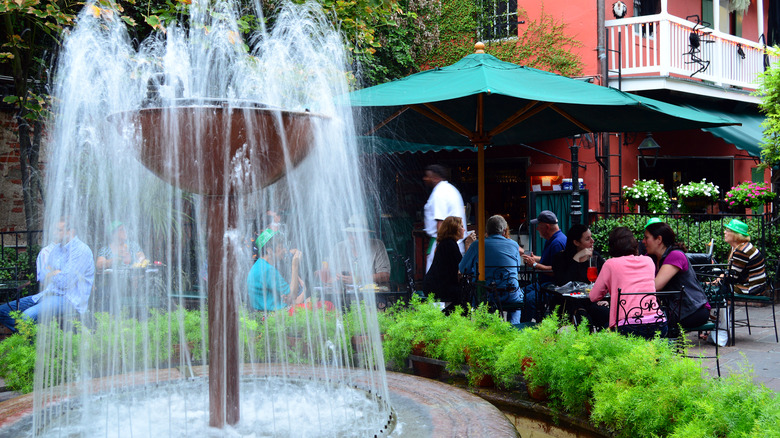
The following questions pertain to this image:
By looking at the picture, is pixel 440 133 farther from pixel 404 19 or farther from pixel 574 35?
pixel 574 35

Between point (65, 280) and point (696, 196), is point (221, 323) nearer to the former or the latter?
point (65, 280)

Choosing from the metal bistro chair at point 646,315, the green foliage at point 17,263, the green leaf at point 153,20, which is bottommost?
the metal bistro chair at point 646,315

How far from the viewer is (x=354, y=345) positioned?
5.06m

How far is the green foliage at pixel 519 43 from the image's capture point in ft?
46.2

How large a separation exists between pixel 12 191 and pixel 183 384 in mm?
7802

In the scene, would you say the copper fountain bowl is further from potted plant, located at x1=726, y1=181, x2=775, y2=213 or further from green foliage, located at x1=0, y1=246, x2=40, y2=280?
potted plant, located at x1=726, y1=181, x2=775, y2=213

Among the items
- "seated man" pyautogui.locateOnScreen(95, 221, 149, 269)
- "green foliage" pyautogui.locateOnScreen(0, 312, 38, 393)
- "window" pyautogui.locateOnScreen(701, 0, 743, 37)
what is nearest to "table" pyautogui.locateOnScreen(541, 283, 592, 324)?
"green foliage" pyautogui.locateOnScreen(0, 312, 38, 393)

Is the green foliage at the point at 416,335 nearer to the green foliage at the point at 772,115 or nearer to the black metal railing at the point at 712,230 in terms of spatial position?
the black metal railing at the point at 712,230

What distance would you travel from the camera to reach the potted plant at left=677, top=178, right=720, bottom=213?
420 inches

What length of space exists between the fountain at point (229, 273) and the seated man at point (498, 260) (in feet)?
5.44

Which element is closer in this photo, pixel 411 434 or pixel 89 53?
pixel 411 434

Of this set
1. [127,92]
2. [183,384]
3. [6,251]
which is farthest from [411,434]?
[6,251]

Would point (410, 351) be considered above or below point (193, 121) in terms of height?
below

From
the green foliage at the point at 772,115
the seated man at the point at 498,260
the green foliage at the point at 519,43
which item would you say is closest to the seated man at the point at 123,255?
the seated man at the point at 498,260
